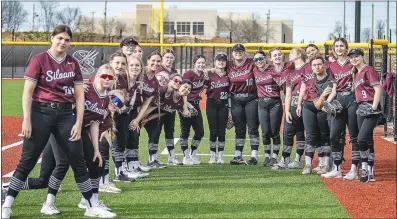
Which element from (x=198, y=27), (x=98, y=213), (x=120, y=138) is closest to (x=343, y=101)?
(x=120, y=138)

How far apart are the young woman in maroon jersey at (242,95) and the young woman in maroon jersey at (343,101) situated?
155cm

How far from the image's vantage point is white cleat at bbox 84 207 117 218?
6203mm

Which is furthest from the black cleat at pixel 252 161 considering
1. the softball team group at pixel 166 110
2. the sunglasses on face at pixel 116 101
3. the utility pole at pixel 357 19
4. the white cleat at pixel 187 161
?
the utility pole at pixel 357 19

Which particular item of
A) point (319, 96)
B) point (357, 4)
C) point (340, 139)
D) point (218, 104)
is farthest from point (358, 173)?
point (357, 4)

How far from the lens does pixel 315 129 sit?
9234mm

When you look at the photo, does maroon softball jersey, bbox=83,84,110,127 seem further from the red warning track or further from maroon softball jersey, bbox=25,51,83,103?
the red warning track

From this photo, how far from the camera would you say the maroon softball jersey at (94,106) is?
6437 mm

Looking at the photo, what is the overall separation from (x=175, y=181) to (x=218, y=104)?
6.75ft

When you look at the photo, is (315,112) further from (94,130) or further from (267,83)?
(94,130)

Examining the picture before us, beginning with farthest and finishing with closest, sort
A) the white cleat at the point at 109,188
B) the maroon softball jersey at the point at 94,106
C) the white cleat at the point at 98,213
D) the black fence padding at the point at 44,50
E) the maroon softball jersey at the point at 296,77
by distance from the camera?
1. the black fence padding at the point at 44,50
2. the maroon softball jersey at the point at 296,77
3. the white cleat at the point at 109,188
4. the maroon softball jersey at the point at 94,106
5. the white cleat at the point at 98,213

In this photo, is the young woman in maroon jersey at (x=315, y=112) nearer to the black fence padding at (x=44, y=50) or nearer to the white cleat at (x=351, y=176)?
the white cleat at (x=351, y=176)

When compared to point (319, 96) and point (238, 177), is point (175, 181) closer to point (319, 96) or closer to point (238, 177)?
point (238, 177)

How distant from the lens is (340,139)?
8.95 m

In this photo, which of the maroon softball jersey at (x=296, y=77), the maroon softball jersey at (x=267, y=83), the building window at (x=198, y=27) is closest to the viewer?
the maroon softball jersey at (x=296, y=77)
